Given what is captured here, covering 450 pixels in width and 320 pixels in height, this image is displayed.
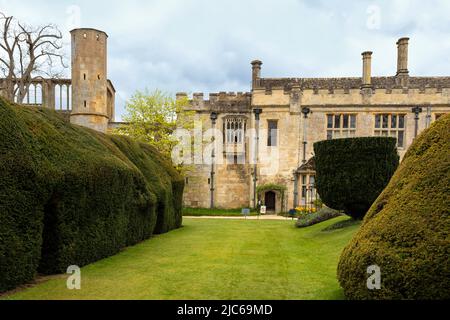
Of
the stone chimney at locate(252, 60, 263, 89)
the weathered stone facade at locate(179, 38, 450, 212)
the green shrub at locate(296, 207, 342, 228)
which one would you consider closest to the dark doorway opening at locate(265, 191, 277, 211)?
the weathered stone facade at locate(179, 38, 450, 212)

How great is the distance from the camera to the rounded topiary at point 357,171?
35.0 feet

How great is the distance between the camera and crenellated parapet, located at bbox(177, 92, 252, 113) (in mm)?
26922

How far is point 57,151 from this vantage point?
654 cm

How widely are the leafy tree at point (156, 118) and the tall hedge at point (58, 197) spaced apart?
14707 mm

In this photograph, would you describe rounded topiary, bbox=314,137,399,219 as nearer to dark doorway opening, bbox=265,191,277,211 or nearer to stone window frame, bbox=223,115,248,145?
dark doorway opening, bbox=265,191,277,211

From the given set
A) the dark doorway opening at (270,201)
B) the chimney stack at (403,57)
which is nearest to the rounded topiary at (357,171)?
the dark doorway opening at (270,201)

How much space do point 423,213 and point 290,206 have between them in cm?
2165

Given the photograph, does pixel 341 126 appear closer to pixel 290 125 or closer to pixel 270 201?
pixel 290 125

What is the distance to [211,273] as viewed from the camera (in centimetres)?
615

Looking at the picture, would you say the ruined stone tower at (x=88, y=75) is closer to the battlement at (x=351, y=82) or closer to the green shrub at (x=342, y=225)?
the battlement at (x=351, y=82)

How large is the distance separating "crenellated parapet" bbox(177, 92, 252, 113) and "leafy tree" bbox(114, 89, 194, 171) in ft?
4.02

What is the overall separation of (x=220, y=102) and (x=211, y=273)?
22209 millimetres

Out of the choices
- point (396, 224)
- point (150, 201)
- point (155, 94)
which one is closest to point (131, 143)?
point (150, 201)
